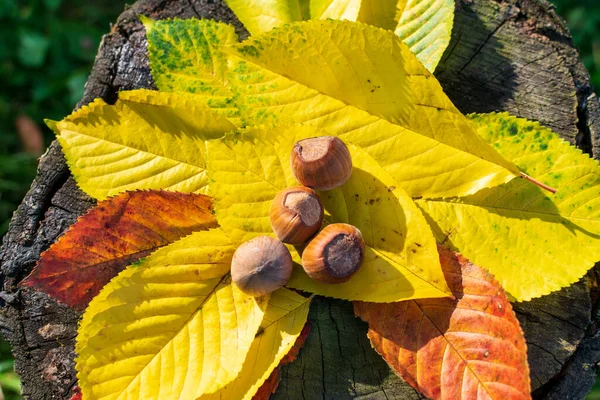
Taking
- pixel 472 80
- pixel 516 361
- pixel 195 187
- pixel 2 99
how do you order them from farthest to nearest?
1. pixel 2 99
2. pixel 472 80
3. pixel 195 187
4. pixel 516 361

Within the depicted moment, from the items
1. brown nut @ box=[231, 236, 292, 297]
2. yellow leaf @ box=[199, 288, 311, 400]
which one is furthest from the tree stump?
brown nut @ box=[231, 236, 292, 297]

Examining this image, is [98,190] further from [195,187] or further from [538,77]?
[538,77]

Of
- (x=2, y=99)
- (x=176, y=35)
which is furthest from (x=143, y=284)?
(x=2, y=99)

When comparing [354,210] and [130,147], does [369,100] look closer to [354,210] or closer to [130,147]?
[354,210]

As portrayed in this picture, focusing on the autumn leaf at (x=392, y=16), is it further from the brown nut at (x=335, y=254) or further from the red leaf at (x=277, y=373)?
the red leaf at (x=277, y=373)

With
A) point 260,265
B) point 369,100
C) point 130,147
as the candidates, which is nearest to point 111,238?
point 130,147

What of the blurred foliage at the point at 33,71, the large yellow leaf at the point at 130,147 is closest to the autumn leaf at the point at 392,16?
the large yellow leaf at the point at 130,147

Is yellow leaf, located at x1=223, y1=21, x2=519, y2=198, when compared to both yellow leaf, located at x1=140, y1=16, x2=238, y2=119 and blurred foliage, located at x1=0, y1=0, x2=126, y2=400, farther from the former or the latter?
blurred foliage, located at x1=0, y1=0, x2=126, y2=400
